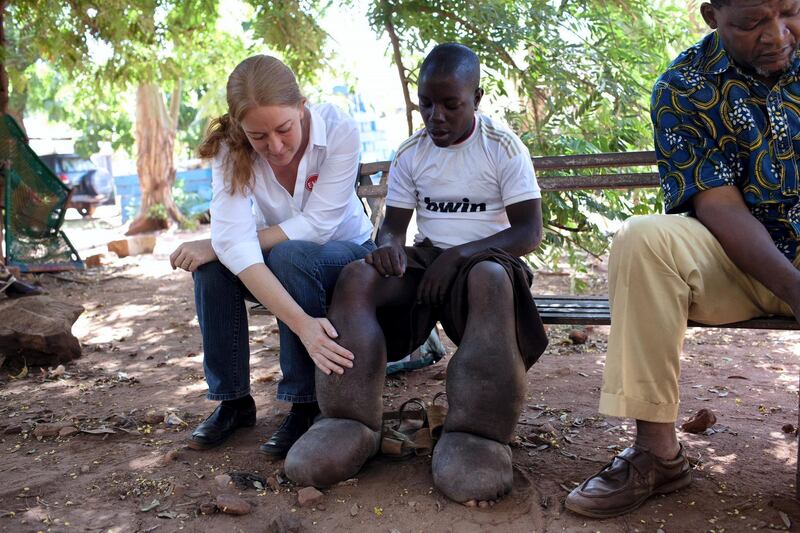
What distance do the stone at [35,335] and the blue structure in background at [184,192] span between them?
11719 millimetres

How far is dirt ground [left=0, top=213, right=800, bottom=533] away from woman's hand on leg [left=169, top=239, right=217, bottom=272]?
69 cm

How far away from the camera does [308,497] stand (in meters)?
2.52

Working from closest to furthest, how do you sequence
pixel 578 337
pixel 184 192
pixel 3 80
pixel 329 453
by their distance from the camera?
1. pixel 329 453
2. pixel 578 337
3. pixel 3 80
4. pixel 184 192

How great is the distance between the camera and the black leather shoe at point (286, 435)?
2.91 metres

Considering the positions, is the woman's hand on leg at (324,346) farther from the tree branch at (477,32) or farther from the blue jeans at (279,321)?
the tree branch at (477,32)

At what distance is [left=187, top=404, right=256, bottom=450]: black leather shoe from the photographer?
121 inches

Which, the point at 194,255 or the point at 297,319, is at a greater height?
the point at 194,255

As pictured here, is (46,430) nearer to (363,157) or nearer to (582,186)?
(582,186)

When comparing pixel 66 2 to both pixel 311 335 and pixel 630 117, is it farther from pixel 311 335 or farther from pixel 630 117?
pixel 311 335

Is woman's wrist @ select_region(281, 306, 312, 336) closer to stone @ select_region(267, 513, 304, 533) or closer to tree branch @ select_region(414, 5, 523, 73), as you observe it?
stone @ select_region(267, 513, 304, 533)

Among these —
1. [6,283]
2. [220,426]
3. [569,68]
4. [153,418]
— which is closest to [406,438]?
[220,426]

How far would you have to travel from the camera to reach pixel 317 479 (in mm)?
2570

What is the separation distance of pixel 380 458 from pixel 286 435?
358 millimetres

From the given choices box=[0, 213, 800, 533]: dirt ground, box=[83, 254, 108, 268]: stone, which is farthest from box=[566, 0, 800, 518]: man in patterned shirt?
box=[83, 254, 108, 268]: stone
